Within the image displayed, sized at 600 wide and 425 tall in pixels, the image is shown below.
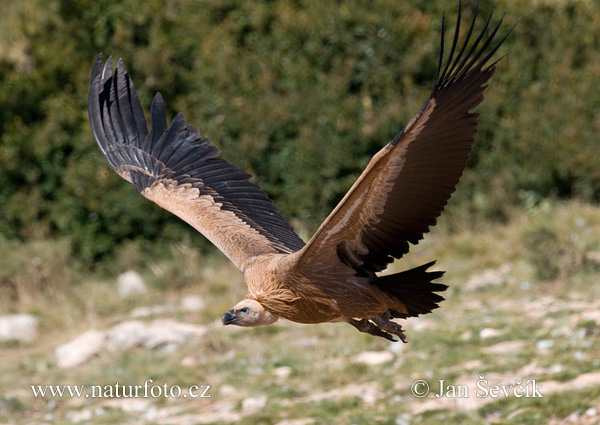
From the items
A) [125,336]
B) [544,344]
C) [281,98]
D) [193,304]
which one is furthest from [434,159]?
[281,98]

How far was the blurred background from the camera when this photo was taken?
9.88 m

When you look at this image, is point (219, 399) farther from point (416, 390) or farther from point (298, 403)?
point (416, 390)

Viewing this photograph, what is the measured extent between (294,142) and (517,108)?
2683mm

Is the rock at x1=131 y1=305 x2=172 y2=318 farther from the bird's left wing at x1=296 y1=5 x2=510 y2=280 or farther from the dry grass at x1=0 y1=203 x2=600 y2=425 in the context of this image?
the bird's left wing at x1=296 y1=5 x2=510 y2=280

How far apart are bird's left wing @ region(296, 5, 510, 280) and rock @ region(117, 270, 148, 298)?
6522 mm

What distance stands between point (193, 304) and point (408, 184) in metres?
6.09

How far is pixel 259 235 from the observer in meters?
5.73

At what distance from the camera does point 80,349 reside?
360 inches

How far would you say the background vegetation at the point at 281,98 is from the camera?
1088cm

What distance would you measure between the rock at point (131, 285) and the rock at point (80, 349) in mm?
1403

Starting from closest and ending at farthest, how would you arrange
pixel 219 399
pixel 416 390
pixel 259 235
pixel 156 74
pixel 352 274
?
pixel 352 274
pixel 259 235
pixel 416 390
pixel 219 399
pixel 156 74

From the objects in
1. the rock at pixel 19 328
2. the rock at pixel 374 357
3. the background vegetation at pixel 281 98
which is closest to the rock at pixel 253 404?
the rock at pixel 374 357

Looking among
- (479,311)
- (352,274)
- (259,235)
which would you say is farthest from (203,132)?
(352,274)

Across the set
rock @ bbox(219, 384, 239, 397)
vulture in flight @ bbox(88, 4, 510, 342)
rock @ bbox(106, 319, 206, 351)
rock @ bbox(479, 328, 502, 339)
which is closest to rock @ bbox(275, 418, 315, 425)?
rock @ bbox(219, 384, 239, 397)
